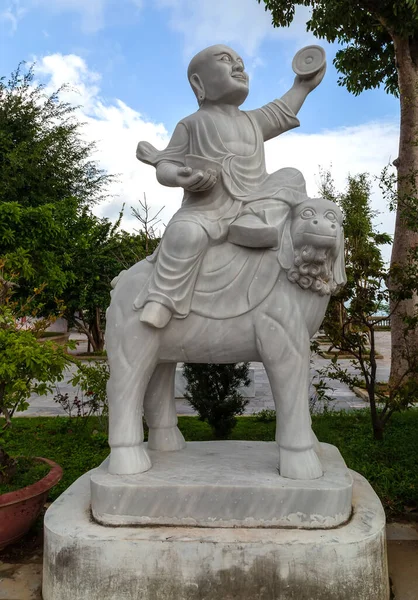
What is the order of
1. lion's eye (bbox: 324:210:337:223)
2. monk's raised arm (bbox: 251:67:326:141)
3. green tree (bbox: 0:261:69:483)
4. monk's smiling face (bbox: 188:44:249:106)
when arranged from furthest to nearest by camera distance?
green tree (bbox: 0:261:69:483) < monk's raised arm (bbox: 251:67:326:141) < monk's smiling face (bbox: 188:44:249:106) < lion's eye (bbox: 324:210:337:223)

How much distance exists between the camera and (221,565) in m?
2.08

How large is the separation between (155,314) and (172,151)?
0.91 m

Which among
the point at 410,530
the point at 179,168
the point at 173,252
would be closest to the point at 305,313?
the point at 173,252

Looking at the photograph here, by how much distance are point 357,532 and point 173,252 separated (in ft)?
4.87

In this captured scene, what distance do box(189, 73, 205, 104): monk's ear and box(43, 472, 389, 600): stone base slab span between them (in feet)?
7.11

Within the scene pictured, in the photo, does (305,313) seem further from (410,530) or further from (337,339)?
(337,339)

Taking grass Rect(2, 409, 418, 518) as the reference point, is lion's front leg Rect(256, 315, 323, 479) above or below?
above

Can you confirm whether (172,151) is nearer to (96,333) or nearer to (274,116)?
(274,116)

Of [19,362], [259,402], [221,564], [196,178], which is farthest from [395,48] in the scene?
[221,564]

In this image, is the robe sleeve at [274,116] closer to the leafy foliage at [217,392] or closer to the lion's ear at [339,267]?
the lion's ear at [339,267]

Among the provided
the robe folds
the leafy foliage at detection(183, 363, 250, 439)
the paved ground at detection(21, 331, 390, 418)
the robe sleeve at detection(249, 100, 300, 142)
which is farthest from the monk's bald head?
the paved ground at detection(21, 331, 390, 418)

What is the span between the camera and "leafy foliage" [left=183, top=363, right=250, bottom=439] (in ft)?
17.4

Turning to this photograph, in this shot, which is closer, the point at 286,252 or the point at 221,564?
the point at 221,564

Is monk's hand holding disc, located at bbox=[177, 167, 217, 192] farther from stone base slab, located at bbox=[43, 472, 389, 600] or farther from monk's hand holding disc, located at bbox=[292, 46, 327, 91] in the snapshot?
stone base slab, located at bbox=[43, 472, 389, 600]
